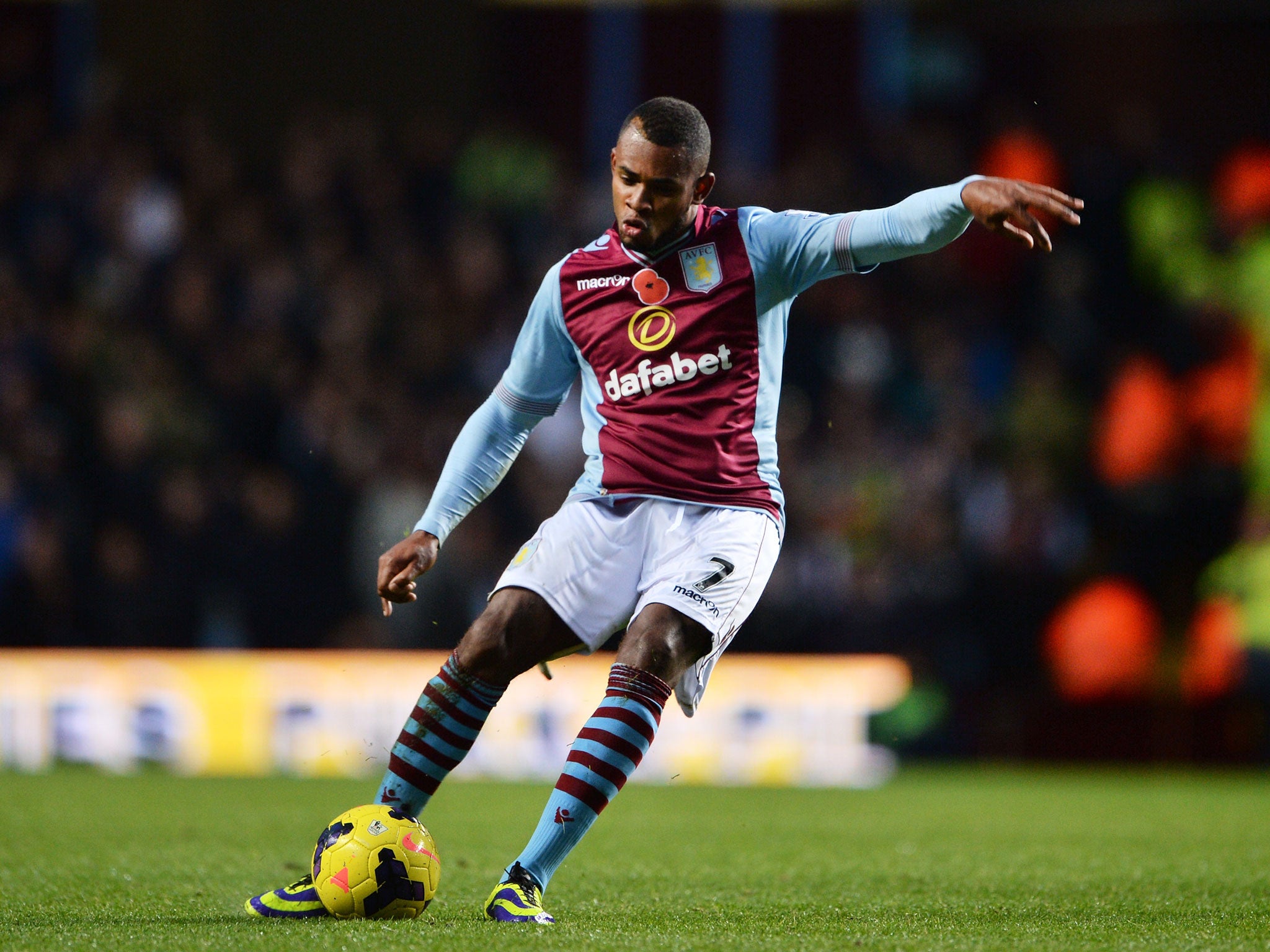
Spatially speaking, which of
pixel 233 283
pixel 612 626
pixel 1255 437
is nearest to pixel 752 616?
pixel 1255 437

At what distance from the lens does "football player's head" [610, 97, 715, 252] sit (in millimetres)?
4188

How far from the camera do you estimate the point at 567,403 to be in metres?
12.2

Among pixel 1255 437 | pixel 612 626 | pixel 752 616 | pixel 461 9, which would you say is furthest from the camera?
pixel 461 9

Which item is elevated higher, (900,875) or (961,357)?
(961,357)

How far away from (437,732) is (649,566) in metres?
0.67

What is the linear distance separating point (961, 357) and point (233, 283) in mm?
5382

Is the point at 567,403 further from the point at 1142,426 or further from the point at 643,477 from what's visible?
the point at 643,477

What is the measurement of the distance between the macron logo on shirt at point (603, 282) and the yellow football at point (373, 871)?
1457 mm

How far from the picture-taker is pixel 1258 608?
11070 millimetres

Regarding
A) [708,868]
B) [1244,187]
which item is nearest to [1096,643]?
[1244,187]

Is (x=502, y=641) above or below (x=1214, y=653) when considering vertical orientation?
above

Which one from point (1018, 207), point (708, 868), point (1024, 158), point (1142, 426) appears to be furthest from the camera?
point (1024, 158)

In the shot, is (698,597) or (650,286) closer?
(698,597)

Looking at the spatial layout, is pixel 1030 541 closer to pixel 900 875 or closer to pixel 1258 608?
pixel 1258 608
